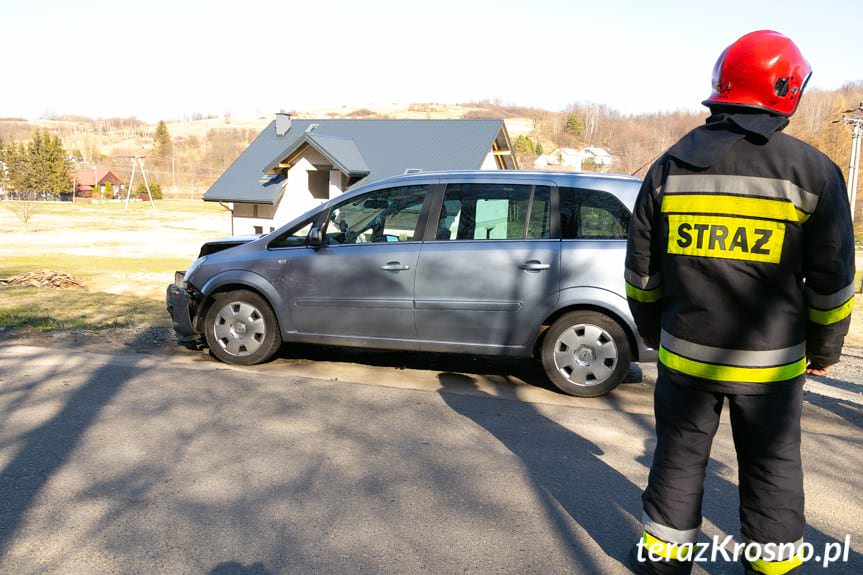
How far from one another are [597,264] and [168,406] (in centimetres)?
342

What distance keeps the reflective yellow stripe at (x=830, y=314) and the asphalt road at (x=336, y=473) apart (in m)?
1.16

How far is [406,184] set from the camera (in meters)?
6.18

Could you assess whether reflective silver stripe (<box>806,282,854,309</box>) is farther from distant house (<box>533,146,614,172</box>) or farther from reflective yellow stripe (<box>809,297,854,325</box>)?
distant house (<box>533,146,614,172</box>)

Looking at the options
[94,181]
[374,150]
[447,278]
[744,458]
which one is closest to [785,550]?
[744,458]

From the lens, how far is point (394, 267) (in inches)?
235

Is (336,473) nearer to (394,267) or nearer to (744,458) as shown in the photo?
(744,458)

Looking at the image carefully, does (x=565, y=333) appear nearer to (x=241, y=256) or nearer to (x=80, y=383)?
(x=241, y=256)

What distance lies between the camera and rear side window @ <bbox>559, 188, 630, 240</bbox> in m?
5.65

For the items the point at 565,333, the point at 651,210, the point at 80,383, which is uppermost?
the point at 651,210

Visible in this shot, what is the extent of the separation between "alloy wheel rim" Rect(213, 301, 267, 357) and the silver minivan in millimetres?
11

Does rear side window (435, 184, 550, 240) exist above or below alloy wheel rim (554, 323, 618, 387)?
above

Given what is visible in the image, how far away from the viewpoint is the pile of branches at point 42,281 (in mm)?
13430

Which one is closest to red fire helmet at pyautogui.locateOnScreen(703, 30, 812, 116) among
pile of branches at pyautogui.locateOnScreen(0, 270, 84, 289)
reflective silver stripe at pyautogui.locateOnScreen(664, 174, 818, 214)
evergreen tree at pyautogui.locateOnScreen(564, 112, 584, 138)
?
reflective silver stripe at pyautogui.locateOnScreen(664, 174, 818, 214)

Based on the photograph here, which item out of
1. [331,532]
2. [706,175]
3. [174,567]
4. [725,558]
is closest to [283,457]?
[331,532]
